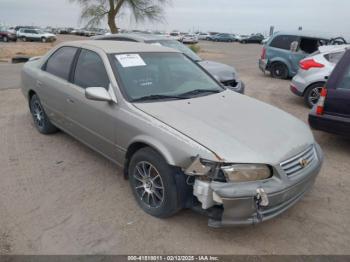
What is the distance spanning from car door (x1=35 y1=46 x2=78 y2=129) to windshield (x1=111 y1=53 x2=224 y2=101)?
1.01 metres

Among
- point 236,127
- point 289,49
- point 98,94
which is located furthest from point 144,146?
point 289,49

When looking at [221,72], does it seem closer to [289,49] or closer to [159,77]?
[159,77]

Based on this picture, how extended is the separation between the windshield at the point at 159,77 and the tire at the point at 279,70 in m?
9.06

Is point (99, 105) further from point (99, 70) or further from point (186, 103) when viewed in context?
point (186, 103)

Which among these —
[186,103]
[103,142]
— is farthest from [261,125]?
[103,142]

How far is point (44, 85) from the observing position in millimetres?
4887

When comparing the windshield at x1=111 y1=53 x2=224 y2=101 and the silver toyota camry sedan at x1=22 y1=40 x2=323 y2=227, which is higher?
the windshield at x1=111 y1=53 x2=224 y2=101

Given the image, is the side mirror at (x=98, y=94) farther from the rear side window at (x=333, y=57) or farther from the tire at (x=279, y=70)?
the tire at (x=279, y=70)

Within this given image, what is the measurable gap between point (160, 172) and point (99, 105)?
122 cm

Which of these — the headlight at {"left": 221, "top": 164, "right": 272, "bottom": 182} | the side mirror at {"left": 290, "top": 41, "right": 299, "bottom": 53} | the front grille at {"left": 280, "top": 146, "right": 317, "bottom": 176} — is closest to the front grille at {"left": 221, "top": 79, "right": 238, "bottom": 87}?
the front grille at {"left": 280, "top": 146, "right": 317, "bottom": 176}

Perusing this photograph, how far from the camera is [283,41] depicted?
12.4m

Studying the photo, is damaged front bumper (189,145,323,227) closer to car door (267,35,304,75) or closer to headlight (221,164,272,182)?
headlight (221,164,272,182)

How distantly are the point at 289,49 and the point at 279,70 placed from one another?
88cm

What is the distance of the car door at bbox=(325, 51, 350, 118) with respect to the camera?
4629mm
